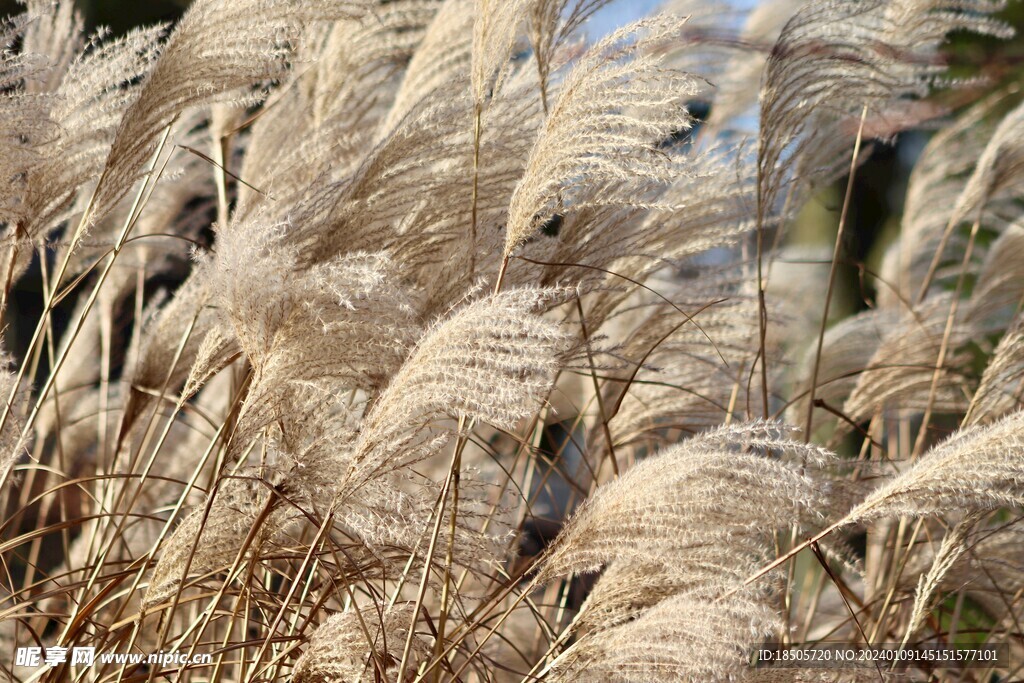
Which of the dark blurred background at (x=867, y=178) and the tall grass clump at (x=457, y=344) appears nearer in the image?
the tall grass clump at (x=457, y=344)

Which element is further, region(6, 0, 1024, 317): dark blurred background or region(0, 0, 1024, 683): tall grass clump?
region(6, 0, 1024, 317): dark blurred background

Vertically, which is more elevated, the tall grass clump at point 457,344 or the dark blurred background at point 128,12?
the dark blurred background at point 128,12

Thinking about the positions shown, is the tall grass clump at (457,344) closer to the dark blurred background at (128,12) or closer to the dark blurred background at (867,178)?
the dark blurred background at (867,178)

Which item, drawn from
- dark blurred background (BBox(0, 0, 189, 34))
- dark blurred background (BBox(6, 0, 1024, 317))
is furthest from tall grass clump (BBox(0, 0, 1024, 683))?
dark blurred background (BBox(0, 0, 189, 34))

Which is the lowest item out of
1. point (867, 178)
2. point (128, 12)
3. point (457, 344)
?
point (867, 178)

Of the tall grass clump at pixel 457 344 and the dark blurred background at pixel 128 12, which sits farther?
the dark blurred background at pixel 128 12

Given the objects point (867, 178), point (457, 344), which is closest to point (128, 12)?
point (867, 178)

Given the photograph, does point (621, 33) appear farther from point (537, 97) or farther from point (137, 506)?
point (137, 506)

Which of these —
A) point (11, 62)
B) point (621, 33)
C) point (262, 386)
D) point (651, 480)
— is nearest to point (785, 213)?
point (621, 33)

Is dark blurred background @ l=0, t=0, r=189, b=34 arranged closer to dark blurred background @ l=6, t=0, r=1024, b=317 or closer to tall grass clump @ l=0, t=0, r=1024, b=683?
dark blurred background @ l=6, t=0, r=1024, b=317

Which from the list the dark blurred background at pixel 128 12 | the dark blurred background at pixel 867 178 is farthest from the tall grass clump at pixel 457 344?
the dark blurred background at pixel 128 12

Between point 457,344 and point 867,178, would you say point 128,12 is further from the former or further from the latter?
point 457,344

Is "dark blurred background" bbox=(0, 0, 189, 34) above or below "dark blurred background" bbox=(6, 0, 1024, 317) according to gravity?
above

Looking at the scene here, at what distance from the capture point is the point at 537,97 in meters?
1.62
